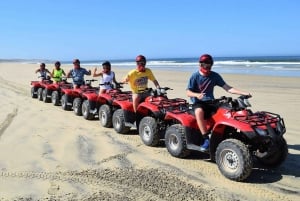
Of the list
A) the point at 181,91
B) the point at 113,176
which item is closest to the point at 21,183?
the point at 113,176

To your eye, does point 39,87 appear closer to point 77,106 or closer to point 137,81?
point 77,106

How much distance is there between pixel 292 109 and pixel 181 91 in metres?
6.72

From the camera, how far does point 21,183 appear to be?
637cm

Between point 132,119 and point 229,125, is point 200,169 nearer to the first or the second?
point 229,125

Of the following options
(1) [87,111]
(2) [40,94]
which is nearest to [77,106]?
(1) [87,111]

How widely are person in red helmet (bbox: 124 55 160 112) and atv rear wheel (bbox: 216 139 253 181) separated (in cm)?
308

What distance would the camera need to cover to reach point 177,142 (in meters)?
7.60

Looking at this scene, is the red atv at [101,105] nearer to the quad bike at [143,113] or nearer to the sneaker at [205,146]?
the quad bike at [143,113]

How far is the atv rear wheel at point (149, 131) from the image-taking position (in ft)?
27.6

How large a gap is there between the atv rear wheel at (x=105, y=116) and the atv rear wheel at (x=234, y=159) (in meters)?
4.35

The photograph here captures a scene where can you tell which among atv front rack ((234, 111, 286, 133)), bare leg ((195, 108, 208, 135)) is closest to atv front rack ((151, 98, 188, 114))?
bare leg ((195, 108, 208, 135))

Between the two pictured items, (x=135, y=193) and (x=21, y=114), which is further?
(x=21, y=114)

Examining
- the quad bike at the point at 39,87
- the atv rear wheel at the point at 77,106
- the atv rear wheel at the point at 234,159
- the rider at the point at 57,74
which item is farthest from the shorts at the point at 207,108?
the quad bike at the point at 39,87

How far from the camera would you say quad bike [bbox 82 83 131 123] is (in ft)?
34.5
